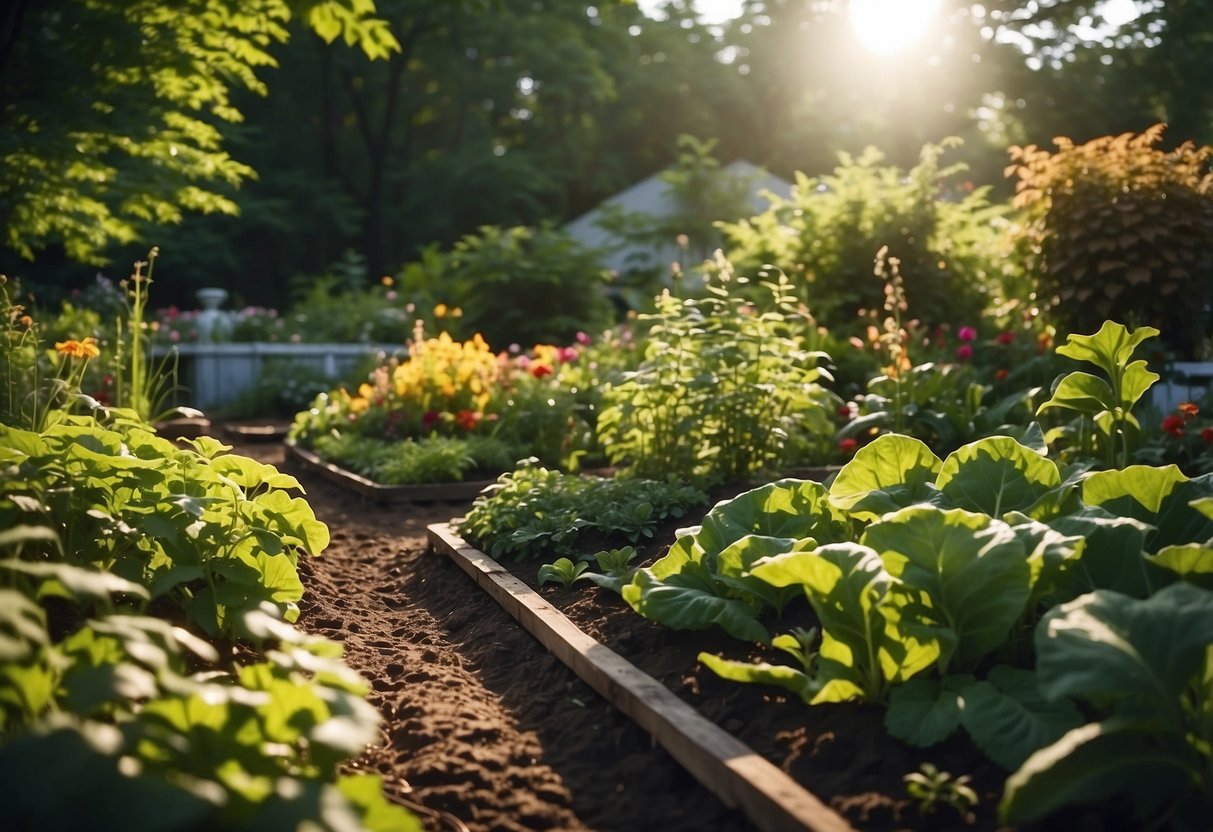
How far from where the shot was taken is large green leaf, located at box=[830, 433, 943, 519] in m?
3.44

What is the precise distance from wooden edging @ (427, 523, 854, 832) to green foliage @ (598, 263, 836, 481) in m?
1.93

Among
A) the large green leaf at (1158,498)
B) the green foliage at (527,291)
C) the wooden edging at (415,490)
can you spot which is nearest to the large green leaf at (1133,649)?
the large green leaf at (1158,498)

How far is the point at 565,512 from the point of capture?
193 inches

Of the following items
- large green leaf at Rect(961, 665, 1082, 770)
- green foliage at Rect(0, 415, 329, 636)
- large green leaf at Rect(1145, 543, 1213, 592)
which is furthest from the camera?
green foliage at Rect(0, 415, 329, 636)

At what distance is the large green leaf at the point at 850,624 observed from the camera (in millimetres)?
2730

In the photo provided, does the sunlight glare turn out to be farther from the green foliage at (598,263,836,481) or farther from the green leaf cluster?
the green leaf cluster

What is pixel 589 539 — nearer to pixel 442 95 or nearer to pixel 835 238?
pixel 835 238

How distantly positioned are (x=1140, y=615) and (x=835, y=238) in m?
8.69

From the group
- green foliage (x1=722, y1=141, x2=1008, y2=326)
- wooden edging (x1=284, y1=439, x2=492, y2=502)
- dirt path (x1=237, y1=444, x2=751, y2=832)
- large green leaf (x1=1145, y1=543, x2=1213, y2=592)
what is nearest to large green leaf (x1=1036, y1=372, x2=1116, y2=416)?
large green leaf (x1=1145, y1=543, x2=1213, y2=592)

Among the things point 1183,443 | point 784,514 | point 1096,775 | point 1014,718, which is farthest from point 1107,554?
point 1183,443

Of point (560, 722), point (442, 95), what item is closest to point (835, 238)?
point (560, 722)

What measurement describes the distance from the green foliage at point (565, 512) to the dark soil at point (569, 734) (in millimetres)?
273

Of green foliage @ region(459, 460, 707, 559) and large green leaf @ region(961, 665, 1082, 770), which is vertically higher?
large green leaf @ region(961, 665, 1082, 770)

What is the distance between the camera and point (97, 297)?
51.4 ft
